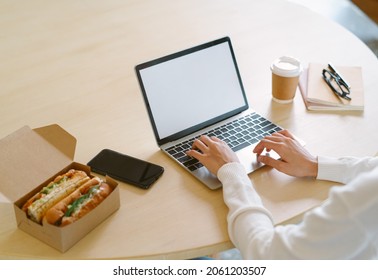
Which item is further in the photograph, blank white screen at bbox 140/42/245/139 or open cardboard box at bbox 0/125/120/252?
blank white screen at bbox 140/42/245/139

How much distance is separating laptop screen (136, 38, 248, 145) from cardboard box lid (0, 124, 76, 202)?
249 millimetres

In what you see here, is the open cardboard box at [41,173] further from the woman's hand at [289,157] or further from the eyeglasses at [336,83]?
the eyeglasses at [336,83]

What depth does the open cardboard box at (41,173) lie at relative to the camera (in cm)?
116

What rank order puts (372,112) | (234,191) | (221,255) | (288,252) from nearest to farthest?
(288,252) → (234,191) → (372,112) → (221,255)

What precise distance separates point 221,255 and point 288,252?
1081 mm

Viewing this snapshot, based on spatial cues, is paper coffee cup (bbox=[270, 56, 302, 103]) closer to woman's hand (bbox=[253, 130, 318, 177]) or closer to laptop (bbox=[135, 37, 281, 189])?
laptop (bbox=[135, 37, 281, 189])

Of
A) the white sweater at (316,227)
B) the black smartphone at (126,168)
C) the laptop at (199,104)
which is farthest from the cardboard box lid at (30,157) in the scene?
the white sweater at (316,227)

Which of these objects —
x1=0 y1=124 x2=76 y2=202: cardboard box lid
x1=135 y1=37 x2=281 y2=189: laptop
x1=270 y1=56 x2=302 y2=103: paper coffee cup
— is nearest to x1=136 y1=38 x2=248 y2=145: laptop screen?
x1=135 y1=37 x2=281 y2=189: laptop

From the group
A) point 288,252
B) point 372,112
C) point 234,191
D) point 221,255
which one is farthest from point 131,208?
point 221,255

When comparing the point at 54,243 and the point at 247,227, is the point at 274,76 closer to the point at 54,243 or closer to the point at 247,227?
the point at 247,227

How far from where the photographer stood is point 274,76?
5.33ft

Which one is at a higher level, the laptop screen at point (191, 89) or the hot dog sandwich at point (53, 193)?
the laptop screen at point (191, 89)

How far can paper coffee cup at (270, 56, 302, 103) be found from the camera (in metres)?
1.60

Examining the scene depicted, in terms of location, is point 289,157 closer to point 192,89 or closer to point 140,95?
point 192,89
